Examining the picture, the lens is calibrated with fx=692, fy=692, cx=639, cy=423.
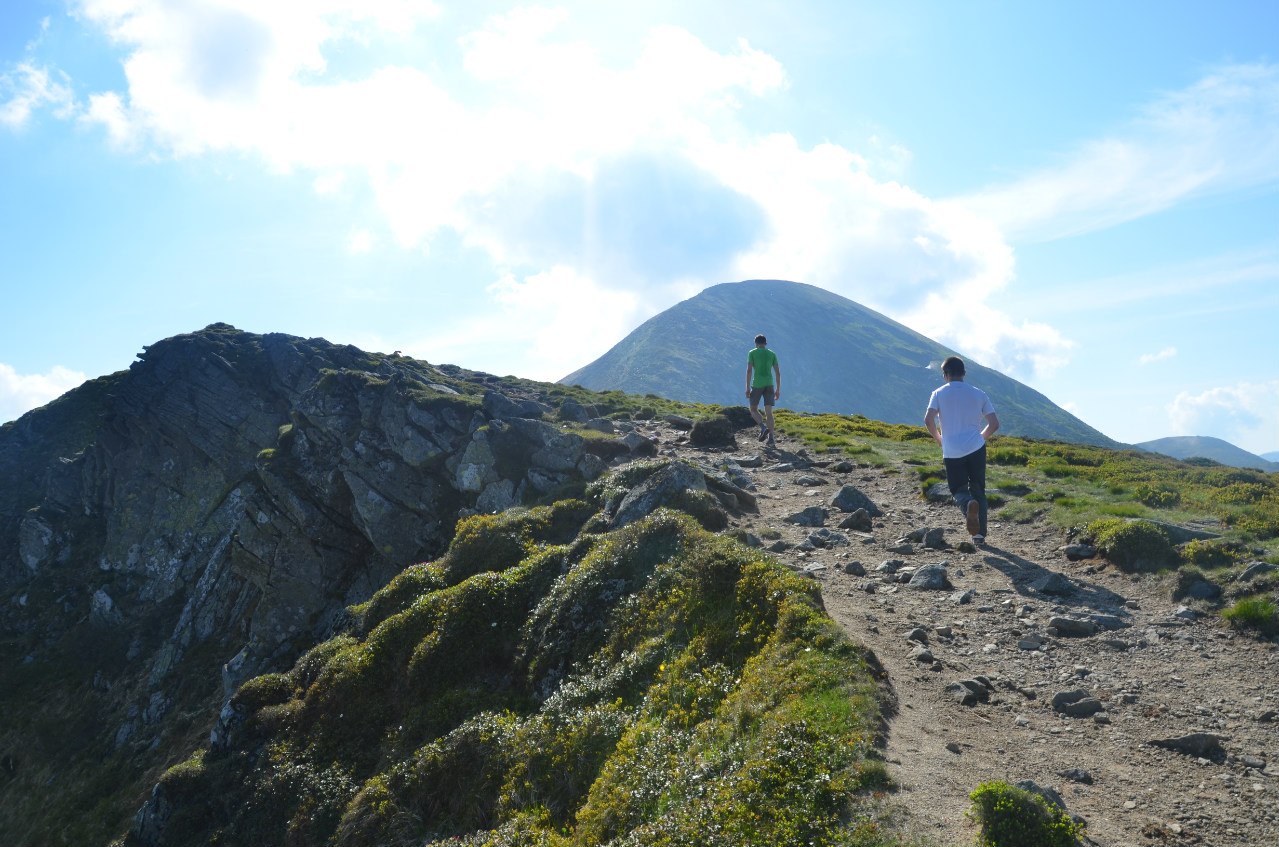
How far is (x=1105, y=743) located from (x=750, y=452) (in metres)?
21.8

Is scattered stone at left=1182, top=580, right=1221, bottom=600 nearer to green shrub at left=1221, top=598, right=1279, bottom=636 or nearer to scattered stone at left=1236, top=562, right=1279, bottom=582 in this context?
scattered stone at left=1236, top=562, right=1279, bottom=582

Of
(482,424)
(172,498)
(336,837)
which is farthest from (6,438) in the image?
(336,837)

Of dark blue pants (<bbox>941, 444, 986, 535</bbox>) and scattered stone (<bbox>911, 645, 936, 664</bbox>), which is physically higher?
dark blue pants (<bbox>941, 444, 986, 535</bbox>)

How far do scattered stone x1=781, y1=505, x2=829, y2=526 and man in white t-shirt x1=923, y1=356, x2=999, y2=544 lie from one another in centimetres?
380

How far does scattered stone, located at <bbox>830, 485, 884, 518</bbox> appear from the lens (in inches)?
758

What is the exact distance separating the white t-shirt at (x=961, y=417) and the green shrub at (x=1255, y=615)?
5428mm

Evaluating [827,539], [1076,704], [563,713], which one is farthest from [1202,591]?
[563,713]

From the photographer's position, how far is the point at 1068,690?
9320 millimetres

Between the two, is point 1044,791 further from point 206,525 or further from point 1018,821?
point 206,525

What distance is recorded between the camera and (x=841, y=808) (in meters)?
7.03

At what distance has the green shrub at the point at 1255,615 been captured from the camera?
10.2 meters

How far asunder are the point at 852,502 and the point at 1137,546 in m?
7.19

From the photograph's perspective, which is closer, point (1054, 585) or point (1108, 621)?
point (1108, 621)

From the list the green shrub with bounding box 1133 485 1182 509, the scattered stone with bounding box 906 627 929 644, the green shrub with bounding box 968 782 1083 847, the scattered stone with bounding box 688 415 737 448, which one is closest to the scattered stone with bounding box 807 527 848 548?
the scattered stone with bounding box 906 627 929 644
